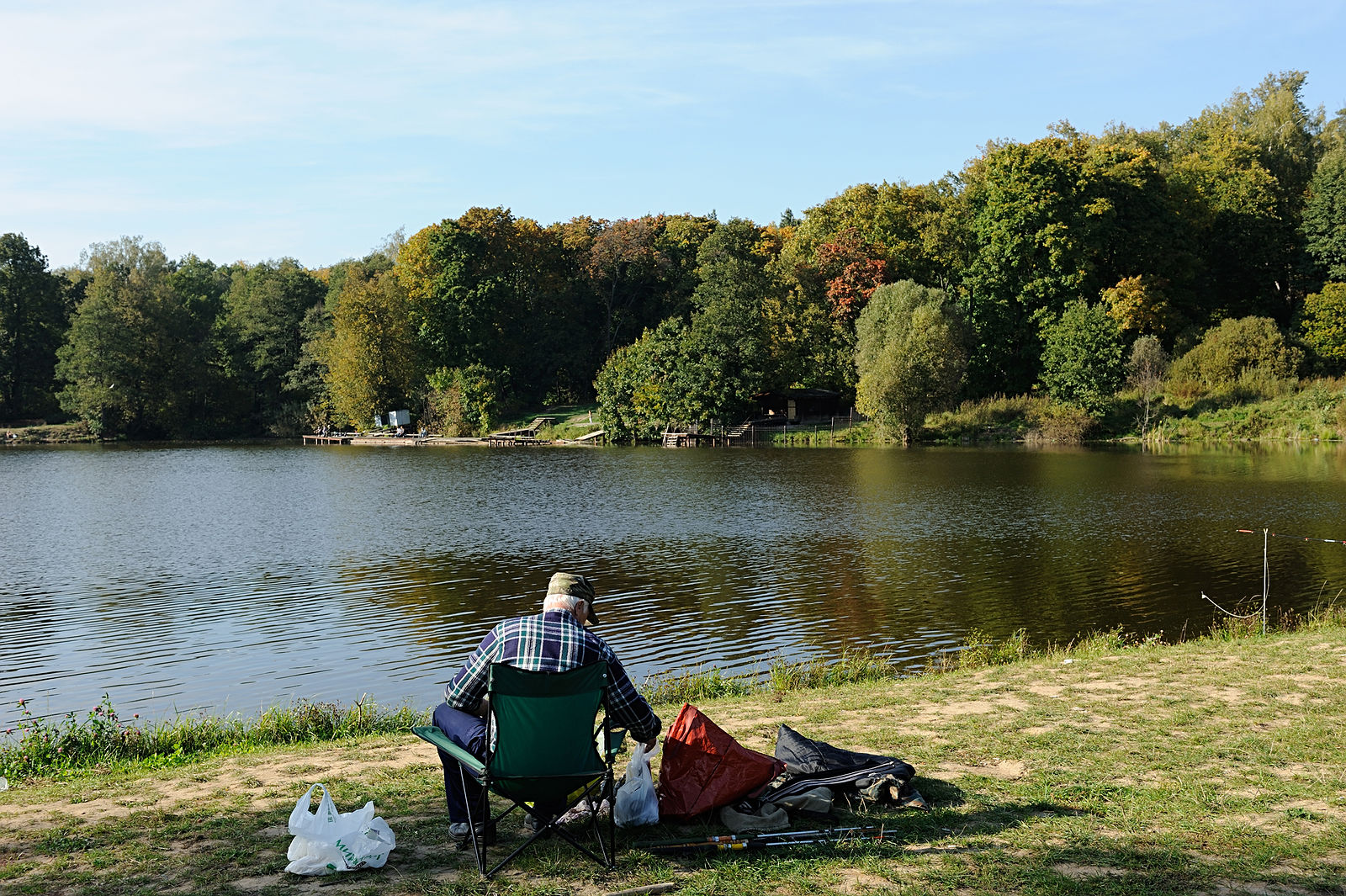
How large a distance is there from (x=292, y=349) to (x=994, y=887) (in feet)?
247

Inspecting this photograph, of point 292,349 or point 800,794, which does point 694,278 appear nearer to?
point 292,349

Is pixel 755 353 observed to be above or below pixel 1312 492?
above

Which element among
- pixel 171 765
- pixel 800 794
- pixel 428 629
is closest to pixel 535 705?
pixel 800 794

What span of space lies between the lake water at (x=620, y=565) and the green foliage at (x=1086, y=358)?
12585 millimetres

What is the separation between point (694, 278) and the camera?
69.1m

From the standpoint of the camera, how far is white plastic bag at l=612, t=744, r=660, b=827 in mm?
4602

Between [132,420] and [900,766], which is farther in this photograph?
[132,420]

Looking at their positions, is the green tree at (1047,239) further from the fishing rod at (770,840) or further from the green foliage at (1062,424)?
the fishing rod at (770,840)

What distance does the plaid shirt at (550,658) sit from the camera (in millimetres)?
4395

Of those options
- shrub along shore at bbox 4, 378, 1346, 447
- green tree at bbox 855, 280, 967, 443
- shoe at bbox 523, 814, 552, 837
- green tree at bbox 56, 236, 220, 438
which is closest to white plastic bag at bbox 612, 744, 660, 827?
shoe at bbox 523, 814, 552, 837

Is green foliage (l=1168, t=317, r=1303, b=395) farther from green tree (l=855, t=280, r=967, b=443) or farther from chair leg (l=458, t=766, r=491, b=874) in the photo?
chair leg (l=458, t=766, r=491, b=874)

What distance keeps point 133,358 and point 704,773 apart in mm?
71587

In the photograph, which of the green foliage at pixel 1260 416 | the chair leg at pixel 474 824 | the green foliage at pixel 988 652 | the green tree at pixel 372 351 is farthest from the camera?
the green tree at pixel 372 351

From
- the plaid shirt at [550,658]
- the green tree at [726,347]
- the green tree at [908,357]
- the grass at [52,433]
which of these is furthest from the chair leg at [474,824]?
the grass at [52,433]
